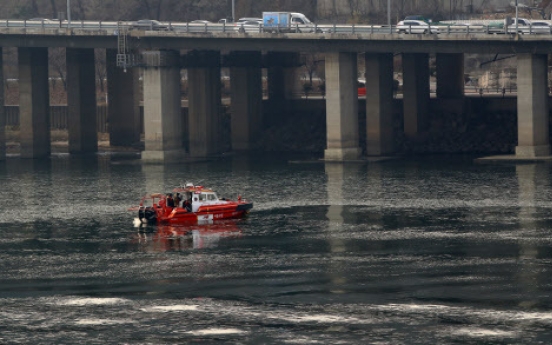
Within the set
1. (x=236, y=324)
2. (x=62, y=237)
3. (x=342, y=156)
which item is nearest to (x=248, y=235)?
(x=62, y=237)

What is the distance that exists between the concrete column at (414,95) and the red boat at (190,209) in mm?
63300

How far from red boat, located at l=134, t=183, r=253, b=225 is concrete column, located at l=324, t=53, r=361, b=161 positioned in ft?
151

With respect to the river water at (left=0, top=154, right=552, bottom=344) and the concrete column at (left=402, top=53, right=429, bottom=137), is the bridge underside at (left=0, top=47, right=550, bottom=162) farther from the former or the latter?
the river water at (left=0, top=154, right=552, bottom=344)

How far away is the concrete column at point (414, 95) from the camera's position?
6038 inches

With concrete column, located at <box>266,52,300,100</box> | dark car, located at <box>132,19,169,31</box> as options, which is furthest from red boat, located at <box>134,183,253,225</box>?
concrete column, located at <box>266,52,300,100</box>

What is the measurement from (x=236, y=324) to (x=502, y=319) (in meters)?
11.6

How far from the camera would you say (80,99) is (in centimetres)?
15700

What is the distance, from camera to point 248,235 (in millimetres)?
83938

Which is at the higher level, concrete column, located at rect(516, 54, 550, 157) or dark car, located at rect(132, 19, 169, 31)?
dark car, located at rect(132, 19, 169, 31)

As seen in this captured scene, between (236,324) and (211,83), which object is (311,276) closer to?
(236,324)

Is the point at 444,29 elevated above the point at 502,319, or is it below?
above

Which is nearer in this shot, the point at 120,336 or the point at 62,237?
the point at 120,336

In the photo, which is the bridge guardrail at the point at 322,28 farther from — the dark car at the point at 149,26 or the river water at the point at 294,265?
the river water at the point at 294,265

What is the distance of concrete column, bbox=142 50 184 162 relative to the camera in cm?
14325
